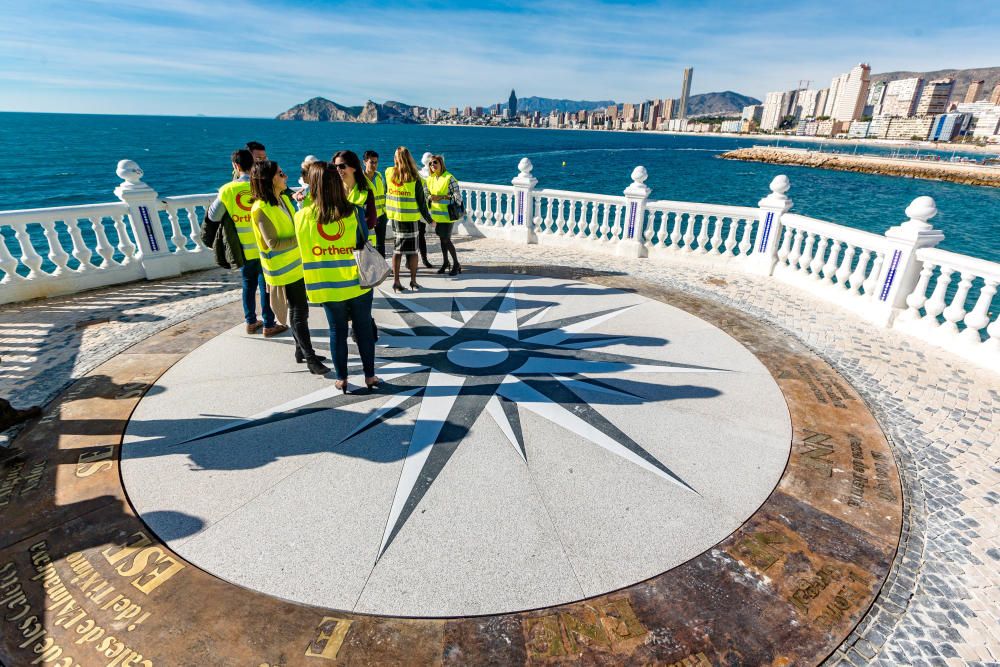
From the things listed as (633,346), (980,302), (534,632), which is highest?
(980,302)

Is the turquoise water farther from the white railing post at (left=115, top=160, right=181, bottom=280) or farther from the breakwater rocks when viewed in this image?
the white railing post at (left=115, top=160, right=181, bottom=280)

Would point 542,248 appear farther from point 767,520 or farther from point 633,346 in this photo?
point 767,520

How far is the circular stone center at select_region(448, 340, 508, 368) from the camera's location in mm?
4973

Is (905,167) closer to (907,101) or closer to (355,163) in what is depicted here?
(355,163)

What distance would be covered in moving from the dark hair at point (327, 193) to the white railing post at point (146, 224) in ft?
17.6

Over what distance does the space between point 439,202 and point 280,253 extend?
140 inches

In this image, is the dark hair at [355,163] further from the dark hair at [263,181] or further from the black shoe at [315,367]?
the black shoe at [315,367]

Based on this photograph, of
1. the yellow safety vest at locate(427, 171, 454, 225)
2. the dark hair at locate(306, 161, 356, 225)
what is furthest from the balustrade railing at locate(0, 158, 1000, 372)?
the dark hair at locate(306, 161, 356, 225)

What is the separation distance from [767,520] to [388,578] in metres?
2.44

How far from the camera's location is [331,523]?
10.1ft

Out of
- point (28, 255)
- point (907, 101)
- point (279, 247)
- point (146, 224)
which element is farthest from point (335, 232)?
point (907, 101)

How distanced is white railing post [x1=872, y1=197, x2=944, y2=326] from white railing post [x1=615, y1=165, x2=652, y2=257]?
3974 mm

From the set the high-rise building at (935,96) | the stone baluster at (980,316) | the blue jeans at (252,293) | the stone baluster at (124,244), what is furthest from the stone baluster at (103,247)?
the high-rise building at (935,96)

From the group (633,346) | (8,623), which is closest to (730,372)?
(633,346)
